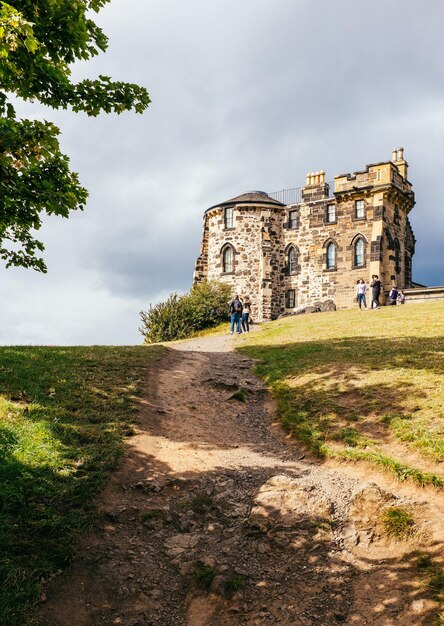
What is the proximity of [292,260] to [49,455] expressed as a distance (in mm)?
35095

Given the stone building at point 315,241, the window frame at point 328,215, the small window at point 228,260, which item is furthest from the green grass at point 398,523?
the small window at point 228,260

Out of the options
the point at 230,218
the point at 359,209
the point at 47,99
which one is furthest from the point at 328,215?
the point at 47,99

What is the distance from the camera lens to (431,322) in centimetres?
2064

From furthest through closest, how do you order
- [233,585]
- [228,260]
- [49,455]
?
[228,260]
[49,455]
[233,585]

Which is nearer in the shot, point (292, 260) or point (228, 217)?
point (292, 260)

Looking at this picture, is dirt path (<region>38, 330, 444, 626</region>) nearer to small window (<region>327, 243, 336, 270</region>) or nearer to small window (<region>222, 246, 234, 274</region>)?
small window (<region>327, 243, 336, 270</region>)

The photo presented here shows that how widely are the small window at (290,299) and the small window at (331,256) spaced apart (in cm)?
349

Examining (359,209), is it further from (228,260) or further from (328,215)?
(228,260)

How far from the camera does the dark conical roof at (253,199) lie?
41.2 m

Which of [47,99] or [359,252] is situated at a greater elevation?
[359,252]

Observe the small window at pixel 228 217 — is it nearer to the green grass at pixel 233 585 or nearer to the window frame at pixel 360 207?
the window frame at pixel 360 207

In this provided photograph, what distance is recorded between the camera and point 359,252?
1496 inches

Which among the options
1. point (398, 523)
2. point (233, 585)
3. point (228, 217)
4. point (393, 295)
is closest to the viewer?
point (233, 585)

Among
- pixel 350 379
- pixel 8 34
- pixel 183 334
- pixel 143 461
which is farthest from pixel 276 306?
pixel 8 34
